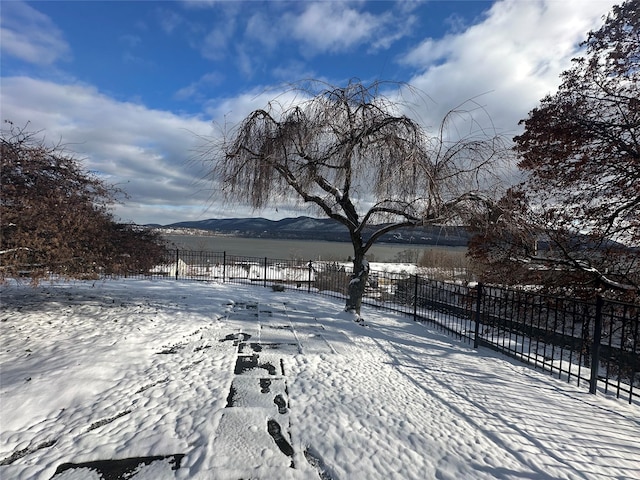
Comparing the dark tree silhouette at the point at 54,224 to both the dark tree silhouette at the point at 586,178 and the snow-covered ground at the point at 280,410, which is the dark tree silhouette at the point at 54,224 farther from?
the dark tree silhouette at the point at 586,178

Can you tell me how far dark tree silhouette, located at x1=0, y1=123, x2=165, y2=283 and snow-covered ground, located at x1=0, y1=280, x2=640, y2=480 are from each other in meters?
A: 1.30

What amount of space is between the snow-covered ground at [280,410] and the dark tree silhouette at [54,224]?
4.28 ft

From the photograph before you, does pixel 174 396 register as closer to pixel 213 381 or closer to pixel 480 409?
pixel 213 381

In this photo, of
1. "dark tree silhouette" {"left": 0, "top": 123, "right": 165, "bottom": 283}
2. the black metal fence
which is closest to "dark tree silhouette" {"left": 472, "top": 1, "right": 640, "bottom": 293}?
the black metal fence

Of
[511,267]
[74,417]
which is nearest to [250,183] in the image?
[74,417]

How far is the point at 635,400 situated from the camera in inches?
177

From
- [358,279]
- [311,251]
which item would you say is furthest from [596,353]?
[311,251]

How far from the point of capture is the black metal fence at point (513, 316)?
511 cm

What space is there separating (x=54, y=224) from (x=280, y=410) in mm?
5230

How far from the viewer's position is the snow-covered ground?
2.72m

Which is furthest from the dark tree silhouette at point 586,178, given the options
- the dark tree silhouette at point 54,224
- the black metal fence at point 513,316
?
the dark tree silhouette at point 54,224

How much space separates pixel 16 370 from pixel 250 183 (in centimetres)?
553

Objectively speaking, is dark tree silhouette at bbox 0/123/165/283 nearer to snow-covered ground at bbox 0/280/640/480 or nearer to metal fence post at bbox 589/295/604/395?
snow-covered ground at bbox 0/280/640/480

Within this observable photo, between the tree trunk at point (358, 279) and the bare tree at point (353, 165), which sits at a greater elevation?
the bare tree at point (353, 165)
